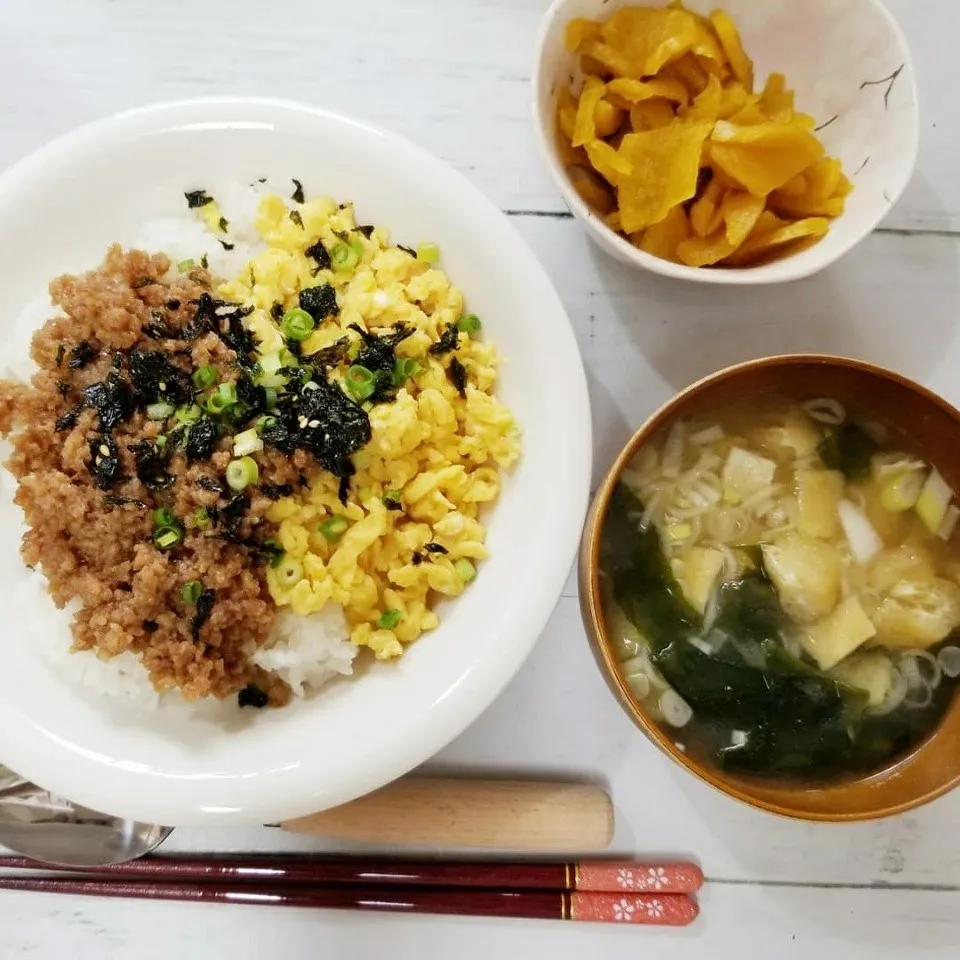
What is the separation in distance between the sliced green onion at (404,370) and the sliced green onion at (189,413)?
29 centimetres

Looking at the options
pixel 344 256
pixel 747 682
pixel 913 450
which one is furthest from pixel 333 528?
pixel 913 450

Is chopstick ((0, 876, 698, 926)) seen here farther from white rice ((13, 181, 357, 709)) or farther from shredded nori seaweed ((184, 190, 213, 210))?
shredded nori seaweed ((184, 190, 213, 210))

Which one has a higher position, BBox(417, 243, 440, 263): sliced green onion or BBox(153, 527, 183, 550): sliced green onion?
BBox(417, 243, 440, 263): sliced green onion

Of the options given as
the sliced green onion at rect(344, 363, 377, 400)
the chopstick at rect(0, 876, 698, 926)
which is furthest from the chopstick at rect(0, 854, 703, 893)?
the sliced green onion at rect(344, 363, 377, 400)

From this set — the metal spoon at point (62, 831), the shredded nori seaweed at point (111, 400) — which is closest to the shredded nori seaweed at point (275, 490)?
the shredded nori seaweed at point (111, 400)

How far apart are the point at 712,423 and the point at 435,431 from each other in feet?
1.78

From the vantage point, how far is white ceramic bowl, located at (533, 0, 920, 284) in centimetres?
146

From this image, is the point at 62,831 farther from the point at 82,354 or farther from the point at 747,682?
the point at 747,682

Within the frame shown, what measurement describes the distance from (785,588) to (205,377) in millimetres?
1027

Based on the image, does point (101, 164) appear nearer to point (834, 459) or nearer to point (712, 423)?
point (712, 423)

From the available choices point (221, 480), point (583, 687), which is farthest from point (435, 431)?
point (583, 687)

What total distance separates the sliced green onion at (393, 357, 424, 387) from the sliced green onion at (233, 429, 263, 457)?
226 millimetres

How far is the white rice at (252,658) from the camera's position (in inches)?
52.1

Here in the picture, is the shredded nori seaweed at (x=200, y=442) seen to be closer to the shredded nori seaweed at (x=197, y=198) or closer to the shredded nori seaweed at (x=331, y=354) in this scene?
the shredded nori seaweed at (x=331, y=354)
